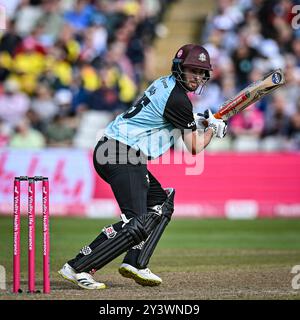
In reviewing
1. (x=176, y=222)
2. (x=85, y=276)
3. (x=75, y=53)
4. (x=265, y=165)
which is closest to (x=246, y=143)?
(x=265, y=165)

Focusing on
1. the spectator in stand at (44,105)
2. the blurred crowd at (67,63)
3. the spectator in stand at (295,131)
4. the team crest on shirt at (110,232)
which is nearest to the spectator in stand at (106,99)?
the blurred crowd at (67,63)

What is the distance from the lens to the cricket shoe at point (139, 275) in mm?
7742

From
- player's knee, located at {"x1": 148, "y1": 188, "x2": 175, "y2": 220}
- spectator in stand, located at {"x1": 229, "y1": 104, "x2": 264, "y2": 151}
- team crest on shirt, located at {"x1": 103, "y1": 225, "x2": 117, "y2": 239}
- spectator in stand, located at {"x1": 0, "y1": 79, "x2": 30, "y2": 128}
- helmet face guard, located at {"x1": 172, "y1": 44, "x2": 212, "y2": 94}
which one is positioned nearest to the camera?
team crest on shirt, located at {"x1": 103, "y1": 225, "x2": 117, "y2": 239}

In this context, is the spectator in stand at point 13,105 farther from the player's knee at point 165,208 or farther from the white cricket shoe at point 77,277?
the white cricket shoe at point 77,277

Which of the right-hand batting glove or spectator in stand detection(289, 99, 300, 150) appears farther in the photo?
spectator in stand detection(289, 99, 300, 150)

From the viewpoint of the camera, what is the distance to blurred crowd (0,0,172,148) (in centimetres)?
1647

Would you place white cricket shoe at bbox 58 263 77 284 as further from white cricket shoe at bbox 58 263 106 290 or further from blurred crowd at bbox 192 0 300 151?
blurred crowd at bbox 192 0 300 151

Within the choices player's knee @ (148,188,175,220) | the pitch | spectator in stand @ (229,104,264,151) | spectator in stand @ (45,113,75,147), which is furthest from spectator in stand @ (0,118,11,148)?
player's knee @ (148,188,175,220)

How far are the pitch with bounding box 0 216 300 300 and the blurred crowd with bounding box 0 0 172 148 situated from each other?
8.56 feet

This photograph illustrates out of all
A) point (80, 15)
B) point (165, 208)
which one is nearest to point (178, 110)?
point (165, 208)

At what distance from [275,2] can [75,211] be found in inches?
225

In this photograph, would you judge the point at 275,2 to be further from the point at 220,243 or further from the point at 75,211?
the point at 220,243

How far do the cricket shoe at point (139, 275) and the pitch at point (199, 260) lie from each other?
0.08m

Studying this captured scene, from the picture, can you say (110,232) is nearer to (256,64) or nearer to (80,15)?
(256,64)
